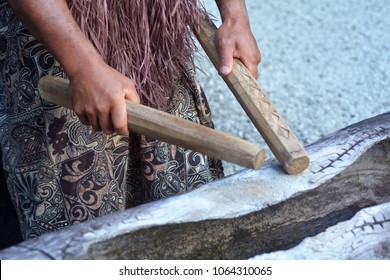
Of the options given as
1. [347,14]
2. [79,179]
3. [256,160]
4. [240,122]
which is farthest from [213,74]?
[256,160]

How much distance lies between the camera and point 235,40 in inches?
64.7

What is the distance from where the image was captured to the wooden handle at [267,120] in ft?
4.68

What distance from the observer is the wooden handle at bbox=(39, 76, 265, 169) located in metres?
1.34

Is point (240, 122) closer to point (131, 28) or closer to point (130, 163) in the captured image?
point (130, 163)

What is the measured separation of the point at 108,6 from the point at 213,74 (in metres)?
1.62

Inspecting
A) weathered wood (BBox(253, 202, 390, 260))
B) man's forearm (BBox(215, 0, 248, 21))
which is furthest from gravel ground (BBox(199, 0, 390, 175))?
weathered wood (BBox(253, 202, 390, 260))

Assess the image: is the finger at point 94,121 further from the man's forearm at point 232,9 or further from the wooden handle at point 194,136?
the man's forearm at point 232,9

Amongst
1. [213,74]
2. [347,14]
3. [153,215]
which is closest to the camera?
[153,215]

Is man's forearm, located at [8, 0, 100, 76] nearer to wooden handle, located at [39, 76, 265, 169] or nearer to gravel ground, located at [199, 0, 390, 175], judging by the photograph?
wooden handle, located at [39, 76, 265, 169]

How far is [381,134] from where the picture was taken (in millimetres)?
1556

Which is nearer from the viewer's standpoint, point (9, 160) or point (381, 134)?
point (381, 134)

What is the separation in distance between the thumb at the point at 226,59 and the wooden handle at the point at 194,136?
9.7 inches

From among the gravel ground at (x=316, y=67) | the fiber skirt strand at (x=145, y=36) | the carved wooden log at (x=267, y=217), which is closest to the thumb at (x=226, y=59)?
the fiber skirt strand at (x=145, y=36)

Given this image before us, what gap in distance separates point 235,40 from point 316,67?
163 centimetres
